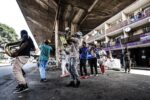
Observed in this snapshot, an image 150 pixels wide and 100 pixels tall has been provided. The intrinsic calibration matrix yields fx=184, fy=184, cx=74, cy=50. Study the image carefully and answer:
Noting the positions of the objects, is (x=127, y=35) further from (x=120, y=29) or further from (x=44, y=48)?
(x=44, y=48)

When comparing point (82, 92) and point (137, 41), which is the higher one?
point (137, 41)

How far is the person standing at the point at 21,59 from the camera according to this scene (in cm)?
493

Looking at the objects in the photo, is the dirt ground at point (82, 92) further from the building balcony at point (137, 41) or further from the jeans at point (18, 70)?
the building balcony at point (137, 41)

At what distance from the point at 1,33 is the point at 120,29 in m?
47.2

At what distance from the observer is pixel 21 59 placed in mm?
5035

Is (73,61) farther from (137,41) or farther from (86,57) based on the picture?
(137,41)

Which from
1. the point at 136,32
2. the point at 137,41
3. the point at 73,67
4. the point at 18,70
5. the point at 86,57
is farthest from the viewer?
the point at 136,32

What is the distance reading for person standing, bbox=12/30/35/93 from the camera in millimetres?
4926

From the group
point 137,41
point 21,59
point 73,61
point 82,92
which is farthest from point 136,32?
point 21,59

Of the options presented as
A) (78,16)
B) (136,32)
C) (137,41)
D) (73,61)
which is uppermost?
(78,16)

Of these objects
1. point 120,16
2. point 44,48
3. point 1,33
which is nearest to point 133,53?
point 120,16

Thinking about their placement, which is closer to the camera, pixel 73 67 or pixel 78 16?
pixel 73 67

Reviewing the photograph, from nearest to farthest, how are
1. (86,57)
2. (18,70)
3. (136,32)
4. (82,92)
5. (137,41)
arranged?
(82,92) → (18,70) → (86,57) → (137,41) → (136,32)

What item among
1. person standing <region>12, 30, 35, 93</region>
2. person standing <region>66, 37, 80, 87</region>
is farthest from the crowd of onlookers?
person standing <region>12, 30, 35, 93</region>
